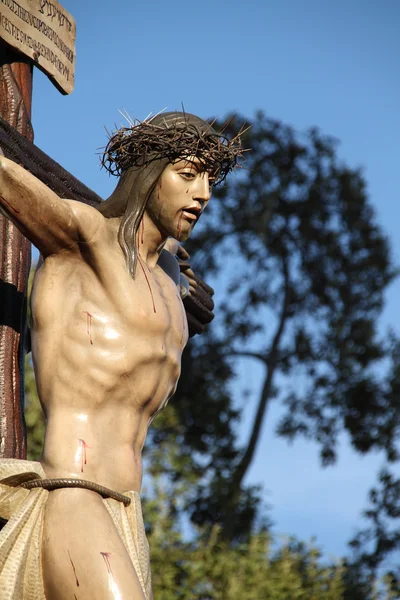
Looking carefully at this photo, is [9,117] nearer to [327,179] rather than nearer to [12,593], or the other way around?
[12,593]

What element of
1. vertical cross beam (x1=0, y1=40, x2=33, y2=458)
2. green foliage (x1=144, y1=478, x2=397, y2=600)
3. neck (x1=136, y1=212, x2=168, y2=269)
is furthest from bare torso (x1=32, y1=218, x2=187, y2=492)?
green foliage (x1=144, y1=478, x2=397, y2=600)

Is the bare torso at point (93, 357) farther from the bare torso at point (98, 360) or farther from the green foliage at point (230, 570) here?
the green foliage at point (230, 570)

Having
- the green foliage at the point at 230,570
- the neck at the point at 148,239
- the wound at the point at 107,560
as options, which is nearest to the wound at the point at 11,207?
the neck at the point at 148,239

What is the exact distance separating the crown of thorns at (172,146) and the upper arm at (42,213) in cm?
28

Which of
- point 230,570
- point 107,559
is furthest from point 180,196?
point 230,570

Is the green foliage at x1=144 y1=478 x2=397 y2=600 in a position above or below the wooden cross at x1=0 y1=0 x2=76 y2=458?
above

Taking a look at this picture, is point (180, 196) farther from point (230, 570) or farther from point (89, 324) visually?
point (230, 570)

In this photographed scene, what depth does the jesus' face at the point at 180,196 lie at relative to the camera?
4.64 meters

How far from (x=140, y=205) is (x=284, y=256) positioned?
1465 cm

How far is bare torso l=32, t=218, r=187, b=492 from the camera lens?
4348 mm

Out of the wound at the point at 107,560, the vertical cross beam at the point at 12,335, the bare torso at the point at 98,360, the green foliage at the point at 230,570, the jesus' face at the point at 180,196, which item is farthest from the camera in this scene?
the green foliage at the point at 230,570

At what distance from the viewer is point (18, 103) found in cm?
545

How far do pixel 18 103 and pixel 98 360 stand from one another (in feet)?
5.10

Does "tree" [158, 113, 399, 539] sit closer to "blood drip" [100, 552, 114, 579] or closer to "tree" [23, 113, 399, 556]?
"tree" [23, 113, 399, 556]
